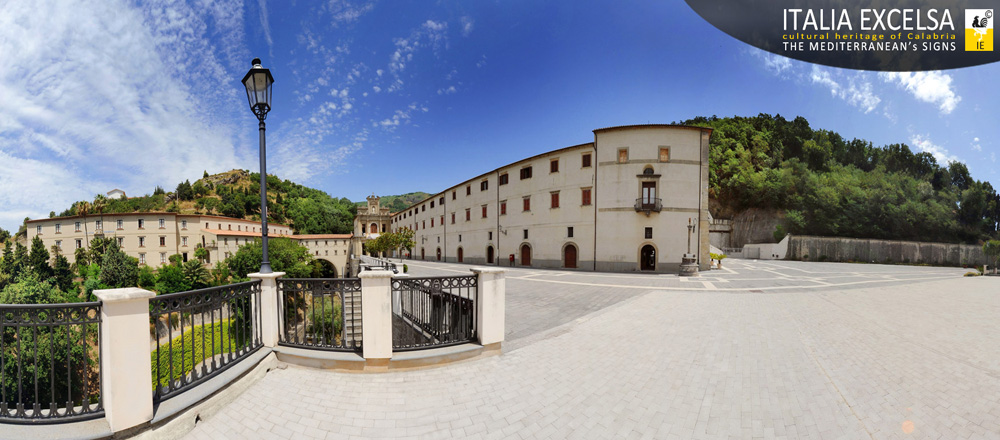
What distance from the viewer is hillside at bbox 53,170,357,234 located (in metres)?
71.8

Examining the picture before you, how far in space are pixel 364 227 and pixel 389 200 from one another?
256 ft

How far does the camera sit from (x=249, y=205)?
80.0 metres

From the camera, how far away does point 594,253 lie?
23.9 m

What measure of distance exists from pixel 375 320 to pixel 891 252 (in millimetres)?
53403

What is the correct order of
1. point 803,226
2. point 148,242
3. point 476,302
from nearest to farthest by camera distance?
point 476,302, point 803,226, point 148,242

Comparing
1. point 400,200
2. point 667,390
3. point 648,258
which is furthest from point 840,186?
point 400,200

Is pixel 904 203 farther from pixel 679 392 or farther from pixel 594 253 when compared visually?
pixel 679 392

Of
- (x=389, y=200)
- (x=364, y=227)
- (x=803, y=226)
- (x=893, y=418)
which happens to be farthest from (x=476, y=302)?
(x=389, y=200)

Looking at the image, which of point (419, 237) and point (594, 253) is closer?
point (594, 253)

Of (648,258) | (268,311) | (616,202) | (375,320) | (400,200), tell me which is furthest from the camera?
(400,200)

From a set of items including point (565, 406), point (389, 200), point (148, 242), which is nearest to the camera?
point (565, 406)

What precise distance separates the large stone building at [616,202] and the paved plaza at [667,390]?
15783 mm

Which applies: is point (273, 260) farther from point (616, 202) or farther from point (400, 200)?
point (400, 200)

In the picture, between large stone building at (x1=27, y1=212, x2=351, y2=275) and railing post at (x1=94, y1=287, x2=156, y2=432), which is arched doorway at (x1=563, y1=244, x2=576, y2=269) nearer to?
railing post at (x1=94, y1=287, x2=156, y2=432)
